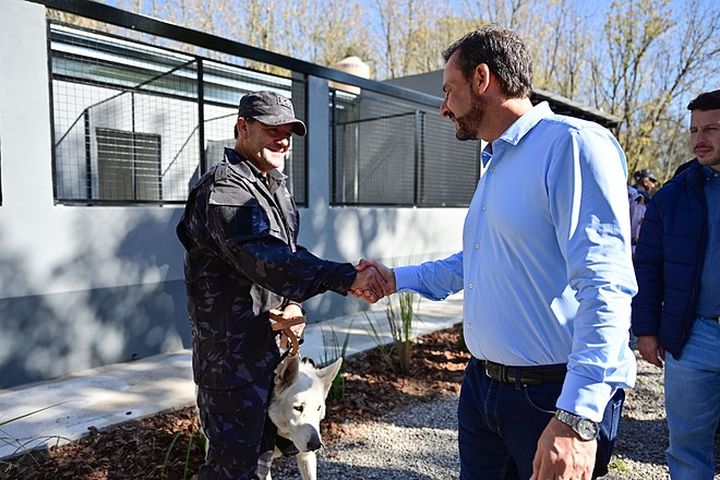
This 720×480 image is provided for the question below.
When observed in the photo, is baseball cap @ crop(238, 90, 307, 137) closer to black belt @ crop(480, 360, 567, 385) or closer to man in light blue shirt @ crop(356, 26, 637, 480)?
man in light blue shirt @ crop(356, 26, 637, 480)

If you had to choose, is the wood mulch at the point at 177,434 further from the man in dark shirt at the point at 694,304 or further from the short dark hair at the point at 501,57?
the short dark hair at the point at 501,57

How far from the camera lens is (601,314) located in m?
1.23

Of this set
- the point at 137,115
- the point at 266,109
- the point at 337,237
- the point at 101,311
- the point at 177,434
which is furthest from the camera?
the point at 137,115

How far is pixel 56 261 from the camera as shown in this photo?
4.45m

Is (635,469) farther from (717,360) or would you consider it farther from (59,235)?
(59,235)

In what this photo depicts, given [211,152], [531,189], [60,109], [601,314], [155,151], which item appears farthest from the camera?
[211,152]

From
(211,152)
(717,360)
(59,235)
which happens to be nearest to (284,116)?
(717,360)

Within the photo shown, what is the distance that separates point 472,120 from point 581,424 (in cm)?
91

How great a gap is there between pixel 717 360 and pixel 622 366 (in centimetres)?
130

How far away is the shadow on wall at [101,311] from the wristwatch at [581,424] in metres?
4.41

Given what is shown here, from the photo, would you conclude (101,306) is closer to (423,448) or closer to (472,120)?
(423,448)

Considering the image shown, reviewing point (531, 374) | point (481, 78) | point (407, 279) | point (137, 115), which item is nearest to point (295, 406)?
point (407, 279)

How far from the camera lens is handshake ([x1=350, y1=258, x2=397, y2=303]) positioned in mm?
2055

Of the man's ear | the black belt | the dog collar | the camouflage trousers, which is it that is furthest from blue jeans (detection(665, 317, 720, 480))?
the camouflage trousers
